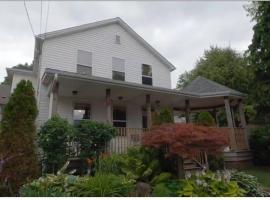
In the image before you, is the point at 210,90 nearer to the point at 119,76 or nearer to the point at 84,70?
the point at 119,76

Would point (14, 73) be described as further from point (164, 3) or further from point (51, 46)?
point (164, 3)

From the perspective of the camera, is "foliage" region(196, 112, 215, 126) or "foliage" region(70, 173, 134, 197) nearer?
"foliage" region(70, 173, 134, 197)

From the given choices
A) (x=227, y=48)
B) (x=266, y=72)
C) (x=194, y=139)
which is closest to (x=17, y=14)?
(x=194, y=139)

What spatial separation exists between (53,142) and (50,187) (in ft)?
6.52

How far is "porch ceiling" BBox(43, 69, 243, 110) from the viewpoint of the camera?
28.5 feet

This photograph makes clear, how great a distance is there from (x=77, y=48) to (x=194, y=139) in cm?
901

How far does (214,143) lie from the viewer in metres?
6.09

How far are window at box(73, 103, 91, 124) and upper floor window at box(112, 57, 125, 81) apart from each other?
2.67 m

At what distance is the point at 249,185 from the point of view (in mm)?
6152

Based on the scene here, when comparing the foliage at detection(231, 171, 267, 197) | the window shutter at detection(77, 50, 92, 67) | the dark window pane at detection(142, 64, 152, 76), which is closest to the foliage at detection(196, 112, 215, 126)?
the foliage at detection(231, 171, 267, 197)

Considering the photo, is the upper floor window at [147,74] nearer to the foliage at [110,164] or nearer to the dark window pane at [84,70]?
the dark window pane at [84,70]

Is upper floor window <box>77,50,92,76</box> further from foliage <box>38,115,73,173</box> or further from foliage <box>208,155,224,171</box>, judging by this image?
foliage <box>208,155,224,171</box>

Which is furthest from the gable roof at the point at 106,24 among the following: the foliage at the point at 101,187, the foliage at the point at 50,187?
the foliage at the point at 101,187

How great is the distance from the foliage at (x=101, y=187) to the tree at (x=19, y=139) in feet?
5.87
